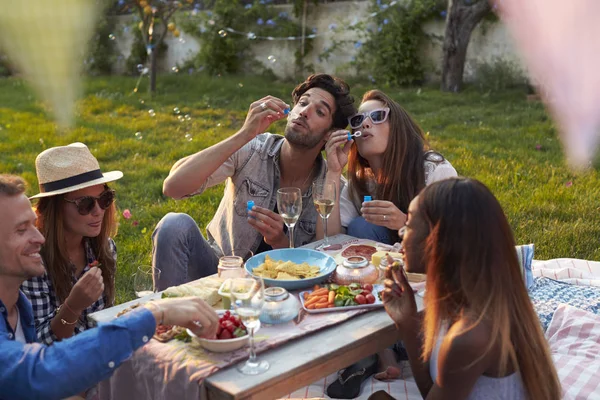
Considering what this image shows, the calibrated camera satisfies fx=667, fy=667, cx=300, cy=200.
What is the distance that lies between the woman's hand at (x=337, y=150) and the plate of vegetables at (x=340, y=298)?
1.21 metres

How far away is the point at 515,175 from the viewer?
275 inches

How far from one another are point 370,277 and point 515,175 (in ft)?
14.7

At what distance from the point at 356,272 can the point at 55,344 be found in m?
1.35

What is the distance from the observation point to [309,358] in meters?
2.38

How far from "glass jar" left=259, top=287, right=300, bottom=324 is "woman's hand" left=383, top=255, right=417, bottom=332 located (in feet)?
1.25

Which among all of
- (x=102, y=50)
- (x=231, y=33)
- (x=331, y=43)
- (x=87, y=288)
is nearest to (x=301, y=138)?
(x=87, y=288)

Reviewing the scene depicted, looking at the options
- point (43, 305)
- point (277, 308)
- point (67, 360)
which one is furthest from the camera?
point (43, 305)

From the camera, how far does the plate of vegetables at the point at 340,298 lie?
2752 millimetres

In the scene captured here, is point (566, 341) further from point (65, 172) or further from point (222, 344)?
point (65, 172)

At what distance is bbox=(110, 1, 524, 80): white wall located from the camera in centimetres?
1156

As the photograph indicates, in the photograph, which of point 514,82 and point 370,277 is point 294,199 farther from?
point 514,82

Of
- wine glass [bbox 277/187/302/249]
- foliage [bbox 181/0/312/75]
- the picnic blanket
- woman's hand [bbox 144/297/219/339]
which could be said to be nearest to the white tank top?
the picnic blanket

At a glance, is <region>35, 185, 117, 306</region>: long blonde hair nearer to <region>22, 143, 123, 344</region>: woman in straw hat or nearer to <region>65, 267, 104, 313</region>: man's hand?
<region>22, 143, 123, 344</region>: woman in straw hat

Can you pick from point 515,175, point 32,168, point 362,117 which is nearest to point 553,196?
point 515,175
